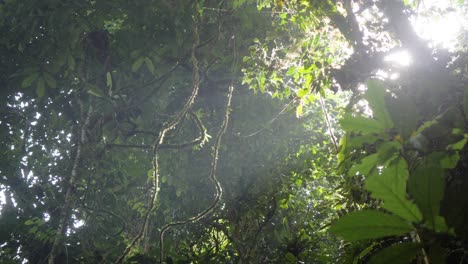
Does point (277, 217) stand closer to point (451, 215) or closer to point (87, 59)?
point (87, 59)

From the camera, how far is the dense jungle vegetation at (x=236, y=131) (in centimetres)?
92

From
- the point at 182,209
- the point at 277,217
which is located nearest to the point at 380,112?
the point at 277,217

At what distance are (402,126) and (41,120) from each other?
20.6 ft

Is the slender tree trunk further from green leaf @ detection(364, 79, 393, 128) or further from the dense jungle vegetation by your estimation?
green leaf @ detection(364, 79, 393, 128)

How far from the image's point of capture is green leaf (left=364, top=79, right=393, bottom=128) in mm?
875

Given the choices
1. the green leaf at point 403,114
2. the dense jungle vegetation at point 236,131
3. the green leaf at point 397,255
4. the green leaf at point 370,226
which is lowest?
the green leaf at point 397,255

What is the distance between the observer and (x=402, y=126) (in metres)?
0.90

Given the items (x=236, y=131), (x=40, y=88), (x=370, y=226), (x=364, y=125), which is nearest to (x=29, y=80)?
(x=40, y=88)

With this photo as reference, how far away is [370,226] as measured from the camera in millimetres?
721

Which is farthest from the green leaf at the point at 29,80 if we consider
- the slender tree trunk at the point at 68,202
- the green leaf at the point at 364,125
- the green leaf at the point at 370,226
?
the green leaf at the point at 370,226

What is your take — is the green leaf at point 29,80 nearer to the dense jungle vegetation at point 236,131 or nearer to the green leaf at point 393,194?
the dense jungle vegetation at point 236,131

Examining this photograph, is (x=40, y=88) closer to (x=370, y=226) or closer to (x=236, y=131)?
(x=236, y=131)

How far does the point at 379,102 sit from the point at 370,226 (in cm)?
31

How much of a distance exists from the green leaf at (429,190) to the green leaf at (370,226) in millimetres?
42
